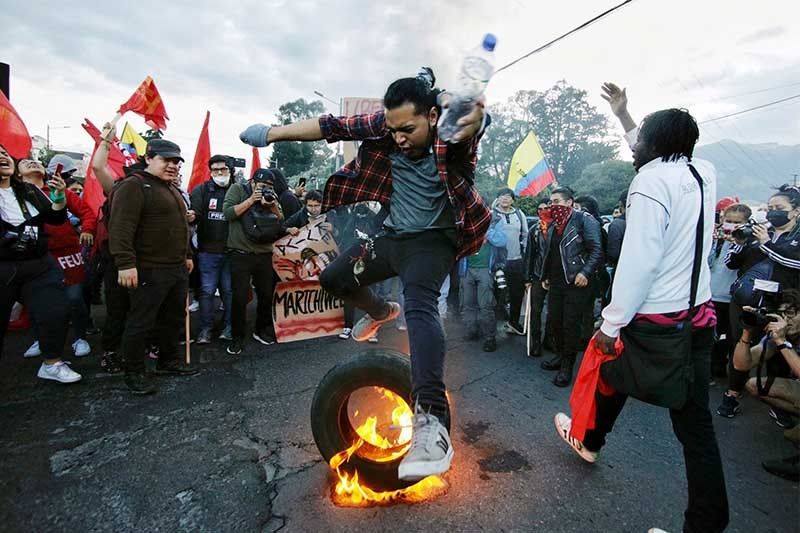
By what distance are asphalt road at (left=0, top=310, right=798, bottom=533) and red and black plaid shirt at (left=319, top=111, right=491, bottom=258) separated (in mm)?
1675

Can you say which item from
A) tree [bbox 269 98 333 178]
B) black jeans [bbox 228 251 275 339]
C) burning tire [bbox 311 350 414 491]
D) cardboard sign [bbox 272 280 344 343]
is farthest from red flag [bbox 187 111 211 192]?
tree [bbox 269 98 333 178]

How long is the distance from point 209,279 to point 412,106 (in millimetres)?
4351

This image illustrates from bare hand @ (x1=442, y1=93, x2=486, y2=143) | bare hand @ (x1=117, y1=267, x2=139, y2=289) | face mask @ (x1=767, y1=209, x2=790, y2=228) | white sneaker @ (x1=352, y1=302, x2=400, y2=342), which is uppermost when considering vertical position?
bare hand @ (x1=442, y1=93, x2=486, y2=143)

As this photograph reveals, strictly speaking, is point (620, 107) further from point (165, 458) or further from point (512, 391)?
point (165, 458)

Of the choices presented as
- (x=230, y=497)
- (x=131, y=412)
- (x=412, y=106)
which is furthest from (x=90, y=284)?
(x=412, y=106)

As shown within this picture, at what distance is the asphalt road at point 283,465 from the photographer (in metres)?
2.36

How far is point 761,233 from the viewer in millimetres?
4289

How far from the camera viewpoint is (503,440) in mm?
3330

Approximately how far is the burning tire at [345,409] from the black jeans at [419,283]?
1.31 ft

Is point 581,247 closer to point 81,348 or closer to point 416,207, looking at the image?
point 416,207

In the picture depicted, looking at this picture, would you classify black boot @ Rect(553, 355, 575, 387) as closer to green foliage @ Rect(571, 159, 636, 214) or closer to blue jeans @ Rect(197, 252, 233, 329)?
blue jeans @ Rect(197, 252, 233, 329)

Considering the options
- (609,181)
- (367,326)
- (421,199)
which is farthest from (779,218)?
(609,181)

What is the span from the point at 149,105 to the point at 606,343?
6.37 meters

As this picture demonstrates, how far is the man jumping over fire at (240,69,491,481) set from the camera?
2.08 metres
